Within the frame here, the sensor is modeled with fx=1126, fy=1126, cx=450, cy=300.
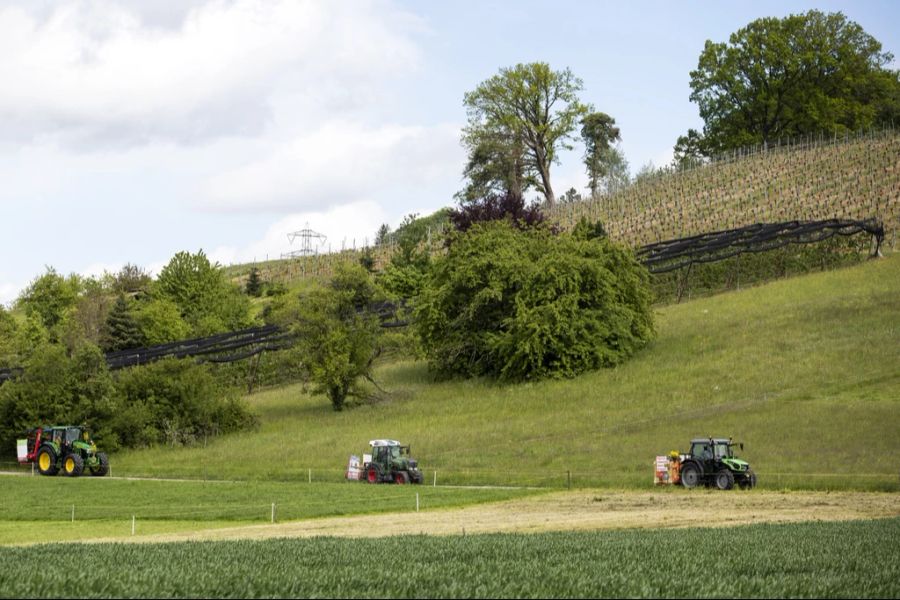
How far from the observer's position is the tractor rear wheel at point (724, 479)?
124 feet

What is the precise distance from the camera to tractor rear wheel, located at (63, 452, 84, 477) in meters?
52.4

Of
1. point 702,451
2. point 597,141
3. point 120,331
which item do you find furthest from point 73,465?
point 597,141

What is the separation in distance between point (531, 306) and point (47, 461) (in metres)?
27.2

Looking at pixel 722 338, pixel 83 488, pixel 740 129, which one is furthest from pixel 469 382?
pixel 740 129

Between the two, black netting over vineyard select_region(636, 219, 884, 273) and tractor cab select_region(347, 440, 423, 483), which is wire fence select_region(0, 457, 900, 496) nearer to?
tractor cab select_region(347, 440, 423, 483)

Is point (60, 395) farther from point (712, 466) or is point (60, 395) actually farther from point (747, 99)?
point (747, 99)

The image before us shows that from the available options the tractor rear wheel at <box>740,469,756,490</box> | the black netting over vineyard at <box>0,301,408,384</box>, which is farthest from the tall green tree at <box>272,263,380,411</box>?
the tractor rear wheel at <box>740,469,756,490</box>

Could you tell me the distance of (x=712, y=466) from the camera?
3909cm

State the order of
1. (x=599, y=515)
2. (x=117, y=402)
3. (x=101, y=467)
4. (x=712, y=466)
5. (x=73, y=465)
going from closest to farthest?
(x=599, y=515) → (x=712, y=466) → (x=101, y=467) → (x=73, y=465) → (x=117, y=402)

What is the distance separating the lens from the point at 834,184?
3841 inches

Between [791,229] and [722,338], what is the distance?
19.9 m

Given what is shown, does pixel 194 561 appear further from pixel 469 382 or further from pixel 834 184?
pixel 834 184

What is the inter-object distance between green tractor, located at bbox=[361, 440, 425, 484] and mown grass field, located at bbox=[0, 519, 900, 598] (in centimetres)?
2284

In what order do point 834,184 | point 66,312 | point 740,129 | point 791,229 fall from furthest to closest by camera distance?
point 740,129 < point 66,312 < point 834,184 < point 791,229
